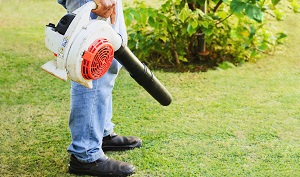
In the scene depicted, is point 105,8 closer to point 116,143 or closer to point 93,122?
point 93,122

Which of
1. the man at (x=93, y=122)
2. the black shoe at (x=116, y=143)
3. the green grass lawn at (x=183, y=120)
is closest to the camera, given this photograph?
the man at (x=93, y=122)

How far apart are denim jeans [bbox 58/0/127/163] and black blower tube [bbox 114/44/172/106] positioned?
8.4 inches

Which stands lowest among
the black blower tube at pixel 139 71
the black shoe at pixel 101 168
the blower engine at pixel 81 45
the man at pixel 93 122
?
the black shoe at pixel 101 168

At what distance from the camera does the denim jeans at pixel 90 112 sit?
217 cm

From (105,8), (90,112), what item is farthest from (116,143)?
(105,8)

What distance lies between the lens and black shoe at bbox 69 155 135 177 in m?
2.30

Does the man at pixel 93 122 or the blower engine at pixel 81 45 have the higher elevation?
the blower engine at pixel 81 45

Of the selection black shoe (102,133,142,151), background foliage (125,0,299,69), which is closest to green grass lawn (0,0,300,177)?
black shoe (102,133,142,151)

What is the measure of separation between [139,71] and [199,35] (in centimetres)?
179

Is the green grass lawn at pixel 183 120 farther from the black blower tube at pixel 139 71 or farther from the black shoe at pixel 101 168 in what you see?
the black blower tube at pixel 139 71

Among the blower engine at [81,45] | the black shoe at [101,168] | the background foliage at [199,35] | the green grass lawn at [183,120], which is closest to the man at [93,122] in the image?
the black shoe at [101,168]

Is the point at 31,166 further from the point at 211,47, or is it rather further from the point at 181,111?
the point at 211,47

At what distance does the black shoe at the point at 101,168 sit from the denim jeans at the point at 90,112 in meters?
0.03

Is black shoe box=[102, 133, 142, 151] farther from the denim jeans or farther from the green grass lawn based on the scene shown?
the denim jeans
